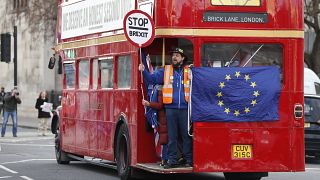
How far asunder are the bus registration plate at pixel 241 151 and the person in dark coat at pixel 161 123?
39.6 inches

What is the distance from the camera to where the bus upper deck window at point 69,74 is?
63.0 ft

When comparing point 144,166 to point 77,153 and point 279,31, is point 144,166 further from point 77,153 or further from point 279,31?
point 77,153

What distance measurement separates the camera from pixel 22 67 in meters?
56.2

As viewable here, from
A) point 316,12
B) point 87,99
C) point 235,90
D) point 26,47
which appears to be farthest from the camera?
point 26,47

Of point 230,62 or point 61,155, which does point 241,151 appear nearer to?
point 230,62

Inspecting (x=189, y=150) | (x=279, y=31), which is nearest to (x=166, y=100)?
(x=189, y=150)

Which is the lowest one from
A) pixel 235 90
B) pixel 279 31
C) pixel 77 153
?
pixel 77 153

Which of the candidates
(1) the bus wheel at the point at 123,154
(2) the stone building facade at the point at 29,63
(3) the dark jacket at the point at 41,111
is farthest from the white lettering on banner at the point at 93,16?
(2) the stone building facade at the point at 29,63

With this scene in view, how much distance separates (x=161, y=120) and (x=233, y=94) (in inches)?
45.6

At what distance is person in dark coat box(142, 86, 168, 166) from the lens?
14211 mm

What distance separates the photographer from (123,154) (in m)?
15.7

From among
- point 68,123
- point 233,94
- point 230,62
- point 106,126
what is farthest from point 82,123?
point 233,94

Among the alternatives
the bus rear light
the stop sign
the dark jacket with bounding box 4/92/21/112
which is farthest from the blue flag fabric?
the dark jacket with bounding box 4/92/21/112

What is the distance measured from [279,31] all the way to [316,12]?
20.6 metres
